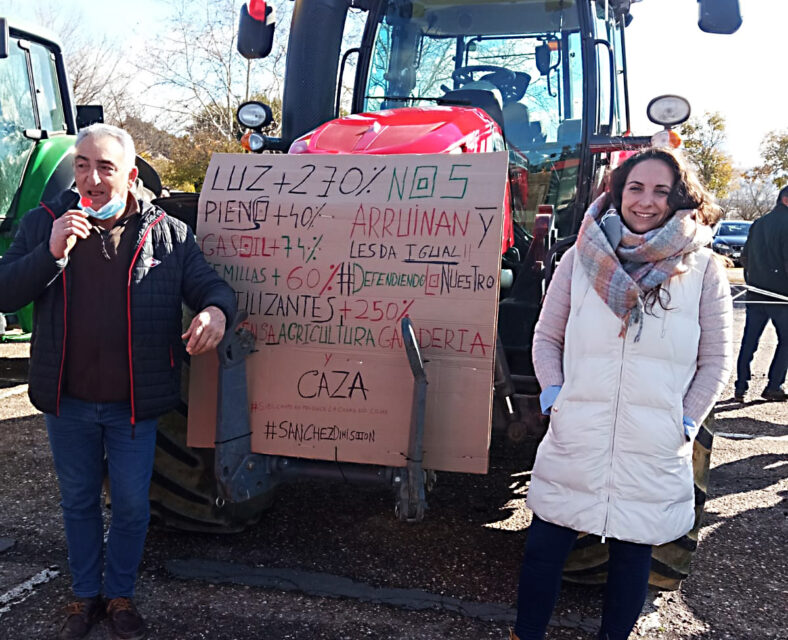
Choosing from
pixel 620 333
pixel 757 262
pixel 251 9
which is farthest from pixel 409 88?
pixel 757 262

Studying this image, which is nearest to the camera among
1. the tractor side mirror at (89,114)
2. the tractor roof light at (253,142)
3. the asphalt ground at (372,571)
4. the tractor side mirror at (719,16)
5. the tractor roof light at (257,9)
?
the asphalt ground at (372,571)

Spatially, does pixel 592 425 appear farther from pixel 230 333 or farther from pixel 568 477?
pixel 230 333

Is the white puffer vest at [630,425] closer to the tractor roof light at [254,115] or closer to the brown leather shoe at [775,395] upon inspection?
the tractor roof light at [254,115]

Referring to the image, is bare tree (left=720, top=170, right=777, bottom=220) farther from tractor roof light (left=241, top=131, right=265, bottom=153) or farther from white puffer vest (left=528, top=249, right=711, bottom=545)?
white puffer vest (left=528, top=249, right=711, bottom=545)

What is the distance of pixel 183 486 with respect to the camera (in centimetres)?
326

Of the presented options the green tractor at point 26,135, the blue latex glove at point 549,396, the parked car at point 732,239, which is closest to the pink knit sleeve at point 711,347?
the blue latex glove at point 549,396

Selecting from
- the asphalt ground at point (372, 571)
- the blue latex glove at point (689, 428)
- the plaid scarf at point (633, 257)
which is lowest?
the asphalt ground at point (372, 571)

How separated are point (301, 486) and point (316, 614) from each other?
1417 millimetres

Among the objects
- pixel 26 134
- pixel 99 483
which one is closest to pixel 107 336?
pixel 99 483

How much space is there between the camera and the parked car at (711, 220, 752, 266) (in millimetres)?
24038

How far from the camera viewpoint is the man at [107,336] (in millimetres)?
2531

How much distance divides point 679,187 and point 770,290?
5.17 meters

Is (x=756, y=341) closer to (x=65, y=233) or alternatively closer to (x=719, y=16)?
(x=719, y=16)

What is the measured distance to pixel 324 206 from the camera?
2.80 metres
